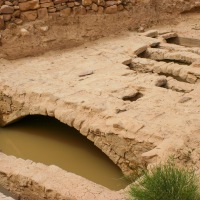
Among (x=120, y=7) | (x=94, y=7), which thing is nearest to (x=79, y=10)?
(x=94, y=7)

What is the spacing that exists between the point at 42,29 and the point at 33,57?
61 centimetres

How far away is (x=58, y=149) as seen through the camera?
221 inches

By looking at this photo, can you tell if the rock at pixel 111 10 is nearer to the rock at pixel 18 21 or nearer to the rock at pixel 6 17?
the rock at pixel 18 21

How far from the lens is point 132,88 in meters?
5.61

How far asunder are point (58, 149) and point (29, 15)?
3070 mm

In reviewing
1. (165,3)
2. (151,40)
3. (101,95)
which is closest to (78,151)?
(101,95)

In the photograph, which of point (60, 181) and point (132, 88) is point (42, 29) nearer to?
point (132, 88)

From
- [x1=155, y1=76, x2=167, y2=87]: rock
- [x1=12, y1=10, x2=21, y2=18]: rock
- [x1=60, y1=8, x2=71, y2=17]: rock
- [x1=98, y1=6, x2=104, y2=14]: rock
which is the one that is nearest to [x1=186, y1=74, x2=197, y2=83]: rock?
[x1=155, y1=76, x2=167, y2=87]: rock

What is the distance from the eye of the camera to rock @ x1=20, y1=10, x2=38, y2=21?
7.44 meters

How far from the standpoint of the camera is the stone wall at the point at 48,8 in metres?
A: 7.25

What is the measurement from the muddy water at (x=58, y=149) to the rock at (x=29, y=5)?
220 centimetres

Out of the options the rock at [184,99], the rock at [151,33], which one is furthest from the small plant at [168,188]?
the rock at [151,33]

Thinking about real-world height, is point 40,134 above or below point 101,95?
below

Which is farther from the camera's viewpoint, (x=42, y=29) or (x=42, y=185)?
(x=42, y=29)
